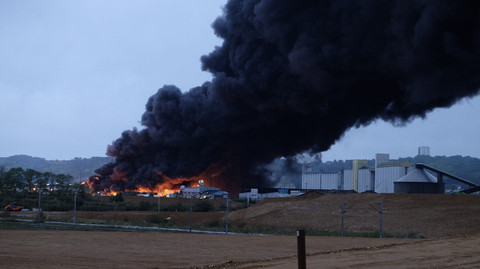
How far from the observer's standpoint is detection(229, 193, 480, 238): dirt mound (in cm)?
2770

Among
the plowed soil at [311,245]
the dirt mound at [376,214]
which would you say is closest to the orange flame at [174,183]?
the dirt mound at [376,214]

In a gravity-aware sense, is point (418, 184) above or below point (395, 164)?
below

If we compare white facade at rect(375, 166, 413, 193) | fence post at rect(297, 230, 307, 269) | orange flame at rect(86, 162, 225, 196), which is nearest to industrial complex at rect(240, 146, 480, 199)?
white facade at rect(375, 166, 413, 193)

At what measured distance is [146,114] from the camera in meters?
83.4

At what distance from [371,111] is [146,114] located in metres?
43.1

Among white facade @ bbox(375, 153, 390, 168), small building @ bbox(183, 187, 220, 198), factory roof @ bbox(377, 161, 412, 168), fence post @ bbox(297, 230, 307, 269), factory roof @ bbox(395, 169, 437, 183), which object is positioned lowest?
small building @ bbox(183, 187, 220, 198)

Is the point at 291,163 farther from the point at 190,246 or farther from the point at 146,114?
the point at 190,246

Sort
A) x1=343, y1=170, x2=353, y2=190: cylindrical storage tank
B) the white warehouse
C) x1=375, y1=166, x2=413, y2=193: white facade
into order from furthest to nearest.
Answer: x1=343, y1=170, x2=353, y2=190: cylindrical storage tank
the white warehouse
x1=375, y1=166, x2=413, y2=193: white facade

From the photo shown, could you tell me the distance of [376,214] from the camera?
3212 centimetres

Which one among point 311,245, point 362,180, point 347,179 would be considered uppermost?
point 347,179

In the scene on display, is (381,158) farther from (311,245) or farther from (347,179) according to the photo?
(311,245)

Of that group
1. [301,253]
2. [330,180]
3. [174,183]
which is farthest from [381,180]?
[301,253]

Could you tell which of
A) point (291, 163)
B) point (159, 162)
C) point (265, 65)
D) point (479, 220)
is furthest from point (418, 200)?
point (159, 162)

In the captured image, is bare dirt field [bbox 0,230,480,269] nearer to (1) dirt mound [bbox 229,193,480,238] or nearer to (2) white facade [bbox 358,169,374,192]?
(1) dirt mound [bbox 229,193,480,238]
